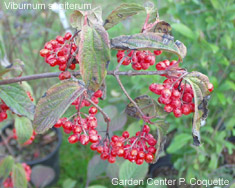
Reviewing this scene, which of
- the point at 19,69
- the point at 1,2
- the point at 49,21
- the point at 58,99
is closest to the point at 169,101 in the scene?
the point at 58,99

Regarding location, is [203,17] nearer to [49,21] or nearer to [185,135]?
[185,135]

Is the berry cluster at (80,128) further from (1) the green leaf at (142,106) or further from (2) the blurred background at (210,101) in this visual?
(2) the blurred background at (210,101)

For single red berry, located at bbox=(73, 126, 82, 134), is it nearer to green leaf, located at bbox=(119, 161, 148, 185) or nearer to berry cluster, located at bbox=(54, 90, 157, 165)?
berry cluster, located at bbox=(54, 90, 157, 165)

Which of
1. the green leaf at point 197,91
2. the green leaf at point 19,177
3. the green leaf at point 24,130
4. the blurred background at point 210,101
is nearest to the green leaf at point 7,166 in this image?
the green leaf at point 19,177

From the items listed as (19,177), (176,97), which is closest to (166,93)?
(176,97)

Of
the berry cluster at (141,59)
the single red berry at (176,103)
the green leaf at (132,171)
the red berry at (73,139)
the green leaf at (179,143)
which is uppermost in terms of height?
the berry cluster at (141,59)
